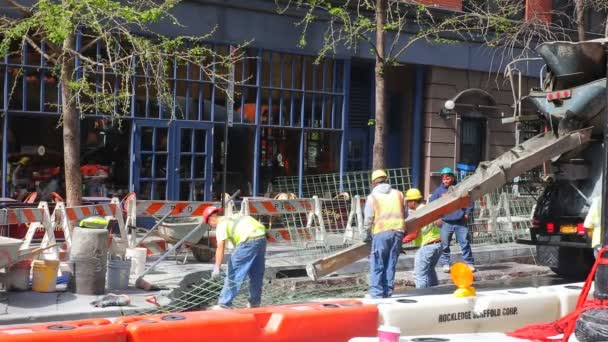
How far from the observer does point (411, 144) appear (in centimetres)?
2045

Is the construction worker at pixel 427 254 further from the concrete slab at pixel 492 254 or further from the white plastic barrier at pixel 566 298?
the concrete slab at pixel 492 254

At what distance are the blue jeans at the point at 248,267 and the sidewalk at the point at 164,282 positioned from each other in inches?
20.7

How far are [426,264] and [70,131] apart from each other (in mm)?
5704

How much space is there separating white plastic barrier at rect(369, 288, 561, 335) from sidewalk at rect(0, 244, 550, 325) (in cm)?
283

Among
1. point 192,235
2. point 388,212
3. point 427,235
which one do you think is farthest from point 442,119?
point 388,212

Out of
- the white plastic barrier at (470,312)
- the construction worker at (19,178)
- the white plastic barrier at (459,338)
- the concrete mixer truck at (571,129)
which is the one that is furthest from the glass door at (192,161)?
the white plastic barrier at (459,338)

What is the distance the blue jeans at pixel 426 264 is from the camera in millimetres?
10734

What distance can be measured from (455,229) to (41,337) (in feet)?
27.4

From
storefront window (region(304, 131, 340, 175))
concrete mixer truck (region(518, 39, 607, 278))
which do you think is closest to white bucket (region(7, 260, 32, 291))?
concrete mixer truck (region(518, 39, 607, 278))

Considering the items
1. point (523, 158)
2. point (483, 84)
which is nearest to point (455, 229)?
point (523, 158)

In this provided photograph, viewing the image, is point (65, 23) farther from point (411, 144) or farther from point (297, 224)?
point (411, 144)

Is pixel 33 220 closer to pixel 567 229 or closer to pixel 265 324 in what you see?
pixel 265 324

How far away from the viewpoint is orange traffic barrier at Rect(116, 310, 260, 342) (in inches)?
223

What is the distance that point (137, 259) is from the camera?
1180cm
